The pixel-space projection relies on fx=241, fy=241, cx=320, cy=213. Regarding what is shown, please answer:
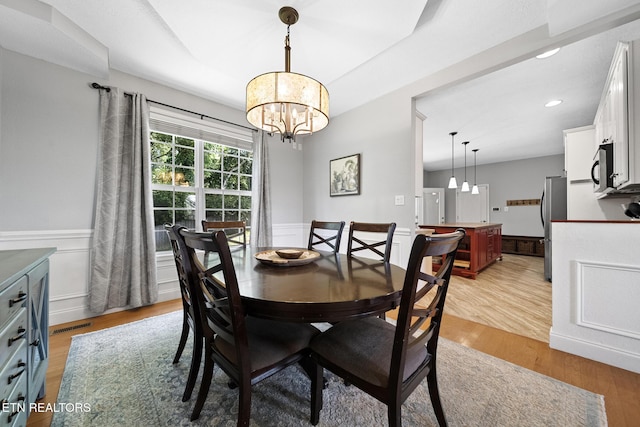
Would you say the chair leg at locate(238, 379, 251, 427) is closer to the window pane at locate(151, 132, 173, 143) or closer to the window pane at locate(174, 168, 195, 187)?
the window pane at locate(174, 168, 195, 187)

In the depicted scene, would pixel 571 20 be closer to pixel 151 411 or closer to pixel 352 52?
pixel 352 52

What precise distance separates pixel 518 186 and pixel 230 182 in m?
7.28

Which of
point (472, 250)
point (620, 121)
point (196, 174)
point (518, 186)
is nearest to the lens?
point (620, 121)

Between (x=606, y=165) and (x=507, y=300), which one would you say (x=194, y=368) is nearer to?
(x=507, y=300)

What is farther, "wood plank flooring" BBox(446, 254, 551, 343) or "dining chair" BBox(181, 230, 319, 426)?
"wood plank flooring" BBox(446, 254, 551, 343)

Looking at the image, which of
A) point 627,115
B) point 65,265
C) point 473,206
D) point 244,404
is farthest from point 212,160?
point 473,206

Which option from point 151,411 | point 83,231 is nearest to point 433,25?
point 151,411

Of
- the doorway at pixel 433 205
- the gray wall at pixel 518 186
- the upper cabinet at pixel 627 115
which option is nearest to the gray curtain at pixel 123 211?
the upper cabinet at pixel 627 115

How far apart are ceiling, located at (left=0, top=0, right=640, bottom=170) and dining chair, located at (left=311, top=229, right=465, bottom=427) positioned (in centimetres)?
178

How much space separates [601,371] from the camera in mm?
1616

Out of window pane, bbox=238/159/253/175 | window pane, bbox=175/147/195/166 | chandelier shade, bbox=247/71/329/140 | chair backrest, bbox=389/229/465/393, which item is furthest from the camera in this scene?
window pane, bbox=238/159/253/175

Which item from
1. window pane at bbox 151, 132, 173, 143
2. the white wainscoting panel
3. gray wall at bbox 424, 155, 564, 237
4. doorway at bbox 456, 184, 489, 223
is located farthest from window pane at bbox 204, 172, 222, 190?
gray wall at bbox 424, 155, 564, 237

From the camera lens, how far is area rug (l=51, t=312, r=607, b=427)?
1.20m

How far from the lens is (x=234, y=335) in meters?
0.94
